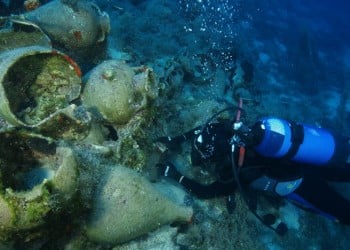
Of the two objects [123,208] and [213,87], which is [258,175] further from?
[213,87]

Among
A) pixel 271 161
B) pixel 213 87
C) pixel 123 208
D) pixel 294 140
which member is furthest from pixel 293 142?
pixel 213 87

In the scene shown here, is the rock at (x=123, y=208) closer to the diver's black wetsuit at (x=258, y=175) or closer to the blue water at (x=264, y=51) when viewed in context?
the diver's black wetsuit at (x=258, y=175)

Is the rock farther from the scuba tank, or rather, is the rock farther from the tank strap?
the tank strap

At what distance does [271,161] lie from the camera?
4.64 metres

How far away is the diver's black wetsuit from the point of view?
4.23 meters

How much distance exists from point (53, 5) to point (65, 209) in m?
2.89

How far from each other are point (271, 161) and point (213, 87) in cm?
286

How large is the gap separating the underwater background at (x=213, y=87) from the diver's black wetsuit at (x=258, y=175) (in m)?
0.35

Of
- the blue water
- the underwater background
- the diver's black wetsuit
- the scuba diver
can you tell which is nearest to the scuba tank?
the scuba diver

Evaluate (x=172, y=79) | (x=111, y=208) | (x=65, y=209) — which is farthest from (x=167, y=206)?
(x=172, y=79)

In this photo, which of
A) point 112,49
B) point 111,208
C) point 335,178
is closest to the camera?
point 111,208

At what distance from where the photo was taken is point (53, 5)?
435 centimetres

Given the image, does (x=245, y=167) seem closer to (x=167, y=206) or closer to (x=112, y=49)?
(x=167, y=206)

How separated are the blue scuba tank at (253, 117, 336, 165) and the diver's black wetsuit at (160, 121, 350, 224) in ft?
0.69
